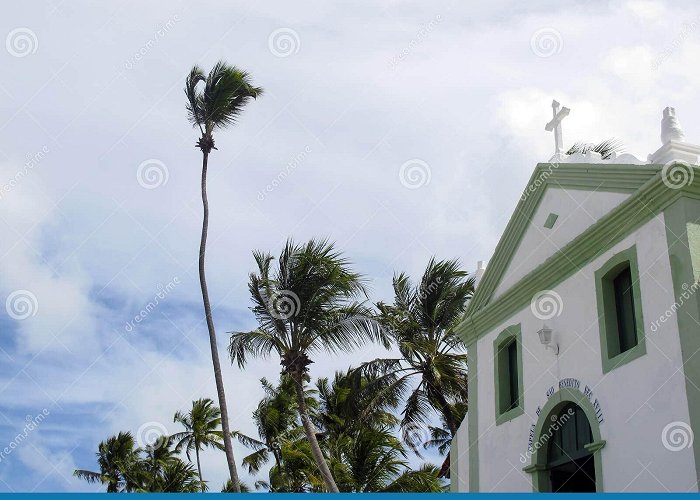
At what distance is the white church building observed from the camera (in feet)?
35.1

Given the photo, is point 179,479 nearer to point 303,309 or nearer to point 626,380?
point 303,309

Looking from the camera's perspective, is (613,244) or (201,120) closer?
(613,244)

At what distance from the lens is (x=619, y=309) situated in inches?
480

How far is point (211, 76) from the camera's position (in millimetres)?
23312

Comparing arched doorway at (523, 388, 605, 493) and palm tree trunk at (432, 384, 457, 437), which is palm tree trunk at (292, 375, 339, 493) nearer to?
palm tree trunk at (432, 384, 457, 437)

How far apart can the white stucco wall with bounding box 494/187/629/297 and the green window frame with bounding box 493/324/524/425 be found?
929 millimetres

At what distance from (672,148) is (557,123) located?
4.27 metres

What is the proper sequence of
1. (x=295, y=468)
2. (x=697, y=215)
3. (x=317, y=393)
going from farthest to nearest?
(x=317, y=393)
(x=295, y=468)
(x=697, y=215)

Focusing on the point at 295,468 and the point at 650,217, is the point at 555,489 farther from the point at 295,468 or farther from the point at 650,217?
the point at 295,468

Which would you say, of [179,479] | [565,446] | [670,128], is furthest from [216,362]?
[179,479]

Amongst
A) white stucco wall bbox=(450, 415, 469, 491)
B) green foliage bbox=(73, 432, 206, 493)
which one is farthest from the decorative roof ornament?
green foliage bbox=(73, 432, 206, 493)

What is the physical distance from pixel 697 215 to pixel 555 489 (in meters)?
4.98

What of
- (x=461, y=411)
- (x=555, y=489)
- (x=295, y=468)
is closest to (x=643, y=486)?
(x=555, y=489)

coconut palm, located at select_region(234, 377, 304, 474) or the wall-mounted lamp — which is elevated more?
coconut palm, located at select_region(234, 377, 304, 474)
